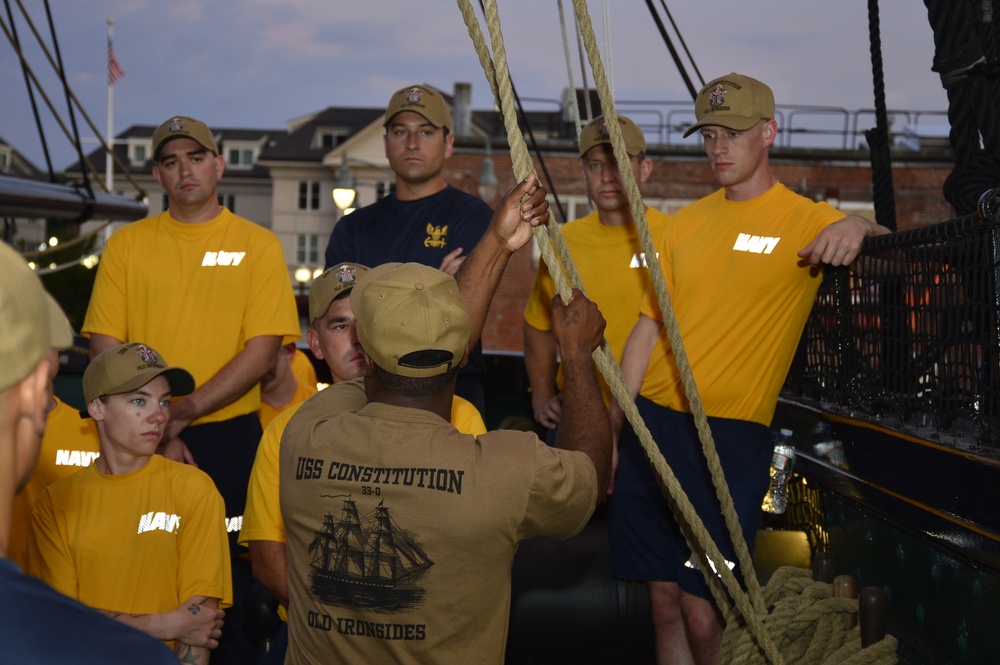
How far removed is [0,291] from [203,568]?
2512mm

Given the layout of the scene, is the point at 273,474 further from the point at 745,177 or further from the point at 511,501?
the point at 745,177

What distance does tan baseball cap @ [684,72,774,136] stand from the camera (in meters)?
3.86

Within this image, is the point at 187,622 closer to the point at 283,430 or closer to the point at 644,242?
the point at 283,430

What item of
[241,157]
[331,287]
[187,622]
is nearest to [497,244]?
[331,287]

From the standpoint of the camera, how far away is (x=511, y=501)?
246 centimetres

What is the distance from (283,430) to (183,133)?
1.75 m

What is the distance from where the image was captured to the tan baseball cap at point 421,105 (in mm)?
4582

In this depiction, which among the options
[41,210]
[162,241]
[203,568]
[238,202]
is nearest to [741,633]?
[203,568]

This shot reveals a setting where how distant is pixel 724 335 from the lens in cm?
380

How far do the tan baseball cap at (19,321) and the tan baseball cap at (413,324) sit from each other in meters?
1.13

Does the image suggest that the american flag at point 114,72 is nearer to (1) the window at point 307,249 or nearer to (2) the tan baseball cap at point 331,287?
(1) the window at point 307,249

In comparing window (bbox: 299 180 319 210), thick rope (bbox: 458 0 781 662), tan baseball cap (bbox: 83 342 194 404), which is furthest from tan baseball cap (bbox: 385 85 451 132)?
window (bbox: 299 180 319 210)

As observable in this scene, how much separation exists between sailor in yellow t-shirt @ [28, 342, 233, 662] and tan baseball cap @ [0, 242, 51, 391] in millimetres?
2379

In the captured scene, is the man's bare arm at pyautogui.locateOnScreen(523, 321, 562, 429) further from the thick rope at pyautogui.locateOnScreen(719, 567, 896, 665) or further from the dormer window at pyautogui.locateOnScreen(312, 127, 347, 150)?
the dormer window at pyautogui.locateOnScreen(312, 127, 347, 150)
